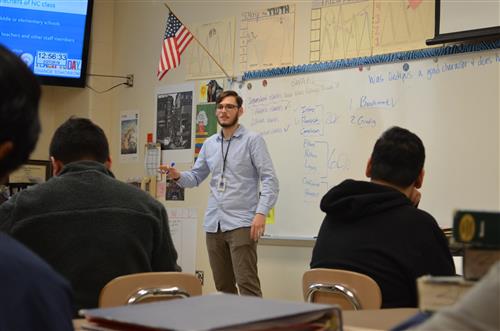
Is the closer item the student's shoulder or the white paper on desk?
the student's shoulder

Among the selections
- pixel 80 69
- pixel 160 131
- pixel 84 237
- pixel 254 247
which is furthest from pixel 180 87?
pixel 84 237

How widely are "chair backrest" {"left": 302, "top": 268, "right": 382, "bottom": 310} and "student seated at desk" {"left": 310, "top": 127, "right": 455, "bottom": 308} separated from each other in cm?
12

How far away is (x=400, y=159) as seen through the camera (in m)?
2.38

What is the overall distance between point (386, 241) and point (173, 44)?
3.58 metres

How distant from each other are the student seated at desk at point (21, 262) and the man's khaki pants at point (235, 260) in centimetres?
370

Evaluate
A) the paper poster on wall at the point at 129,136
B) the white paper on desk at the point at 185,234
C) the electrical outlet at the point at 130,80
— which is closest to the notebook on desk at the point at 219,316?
the white paper on desk at the point at 185,234

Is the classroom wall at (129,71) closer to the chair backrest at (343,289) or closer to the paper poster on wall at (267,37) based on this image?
the paper poster on wall at (267,37)

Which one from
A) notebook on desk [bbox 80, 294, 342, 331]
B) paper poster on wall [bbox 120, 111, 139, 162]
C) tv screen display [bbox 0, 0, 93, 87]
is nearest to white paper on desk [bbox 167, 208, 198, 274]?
paper poster on wall [bbox 120, 111, 139, 162]

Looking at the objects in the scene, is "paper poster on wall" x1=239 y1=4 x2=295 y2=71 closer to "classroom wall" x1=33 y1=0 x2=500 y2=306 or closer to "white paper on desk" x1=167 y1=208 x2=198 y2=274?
"classroom wall" x1=33 y1=0 x2=500 y2=306

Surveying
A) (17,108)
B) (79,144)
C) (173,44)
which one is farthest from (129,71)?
(17,108)

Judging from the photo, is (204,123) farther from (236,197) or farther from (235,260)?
(235,260)

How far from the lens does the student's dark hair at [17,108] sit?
854 millimetres

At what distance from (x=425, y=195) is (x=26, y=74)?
3612mm

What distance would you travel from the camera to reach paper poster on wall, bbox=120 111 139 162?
616cm
